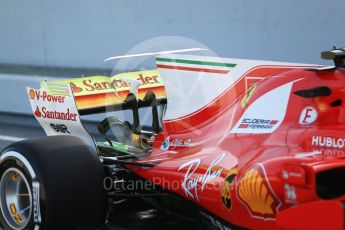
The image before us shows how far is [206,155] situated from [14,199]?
4.77ft

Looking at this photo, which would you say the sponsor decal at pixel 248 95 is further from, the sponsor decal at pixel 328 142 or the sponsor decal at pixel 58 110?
the sponsor decal at pixel 58 110

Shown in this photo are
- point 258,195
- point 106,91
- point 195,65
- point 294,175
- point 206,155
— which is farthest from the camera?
point 106,91

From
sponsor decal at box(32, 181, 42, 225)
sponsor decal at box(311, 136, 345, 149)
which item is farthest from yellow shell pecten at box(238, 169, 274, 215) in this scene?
sponsor decal at box(32, 181, 42, 225)

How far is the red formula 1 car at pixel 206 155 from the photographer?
3562 mm

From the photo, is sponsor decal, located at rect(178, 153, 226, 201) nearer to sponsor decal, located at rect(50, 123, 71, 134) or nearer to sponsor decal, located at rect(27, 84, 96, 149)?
sponsor decal, located at rect(27, 84, 96, 149)

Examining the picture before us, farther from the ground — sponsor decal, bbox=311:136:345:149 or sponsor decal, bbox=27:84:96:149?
sponsor decal, bbox=311:136:345:149

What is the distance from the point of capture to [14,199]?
4.80 m

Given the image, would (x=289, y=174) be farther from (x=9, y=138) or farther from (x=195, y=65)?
(x=9, y=138)

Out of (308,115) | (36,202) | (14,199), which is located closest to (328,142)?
(308,115)

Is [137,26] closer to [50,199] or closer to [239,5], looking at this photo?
[239,5]

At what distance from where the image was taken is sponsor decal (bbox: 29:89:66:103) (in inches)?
204

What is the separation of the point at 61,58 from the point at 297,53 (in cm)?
385

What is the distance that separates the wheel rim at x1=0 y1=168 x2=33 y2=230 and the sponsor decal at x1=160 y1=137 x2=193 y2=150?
1.02 m

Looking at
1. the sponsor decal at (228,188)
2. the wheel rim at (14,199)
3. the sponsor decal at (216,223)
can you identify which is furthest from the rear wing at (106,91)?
the sponsor decal at (228,188)
